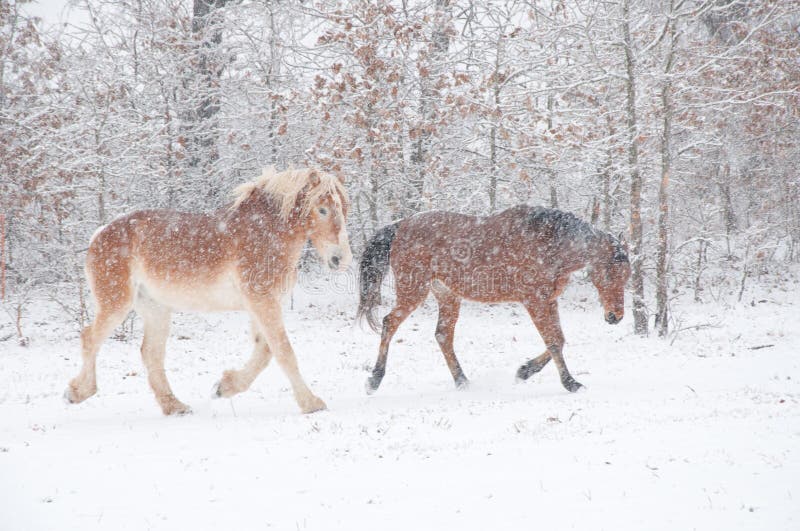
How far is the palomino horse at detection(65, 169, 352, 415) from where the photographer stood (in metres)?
5.32

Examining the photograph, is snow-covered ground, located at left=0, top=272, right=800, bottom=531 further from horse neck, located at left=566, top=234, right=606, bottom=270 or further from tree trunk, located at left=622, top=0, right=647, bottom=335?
tree trunk, located at left=622, top=0, right=647, bottom=335

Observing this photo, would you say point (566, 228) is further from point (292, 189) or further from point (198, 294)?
point (198, 294)

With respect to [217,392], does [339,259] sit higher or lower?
higher

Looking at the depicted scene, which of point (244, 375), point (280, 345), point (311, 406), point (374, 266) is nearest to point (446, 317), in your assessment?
point (374, 266)

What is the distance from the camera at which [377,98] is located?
13328 mm

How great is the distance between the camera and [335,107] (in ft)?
45.0

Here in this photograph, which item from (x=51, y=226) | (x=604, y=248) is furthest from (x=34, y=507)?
(x=51, y=226)

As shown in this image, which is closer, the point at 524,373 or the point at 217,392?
the point at 217,392

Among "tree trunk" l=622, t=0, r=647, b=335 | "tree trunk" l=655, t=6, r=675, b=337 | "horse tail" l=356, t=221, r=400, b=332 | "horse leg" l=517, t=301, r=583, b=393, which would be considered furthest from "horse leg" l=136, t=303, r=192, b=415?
"tree trunk" l=655, t=6, r=675, b=337

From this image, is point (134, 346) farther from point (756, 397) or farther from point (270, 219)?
point (756, 397)

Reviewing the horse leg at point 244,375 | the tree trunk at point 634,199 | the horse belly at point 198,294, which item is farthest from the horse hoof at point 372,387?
the tree trunk at point 634,199

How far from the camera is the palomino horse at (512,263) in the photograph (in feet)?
20.8

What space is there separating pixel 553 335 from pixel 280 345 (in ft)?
9.65

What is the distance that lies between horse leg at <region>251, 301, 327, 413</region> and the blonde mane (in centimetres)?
89
